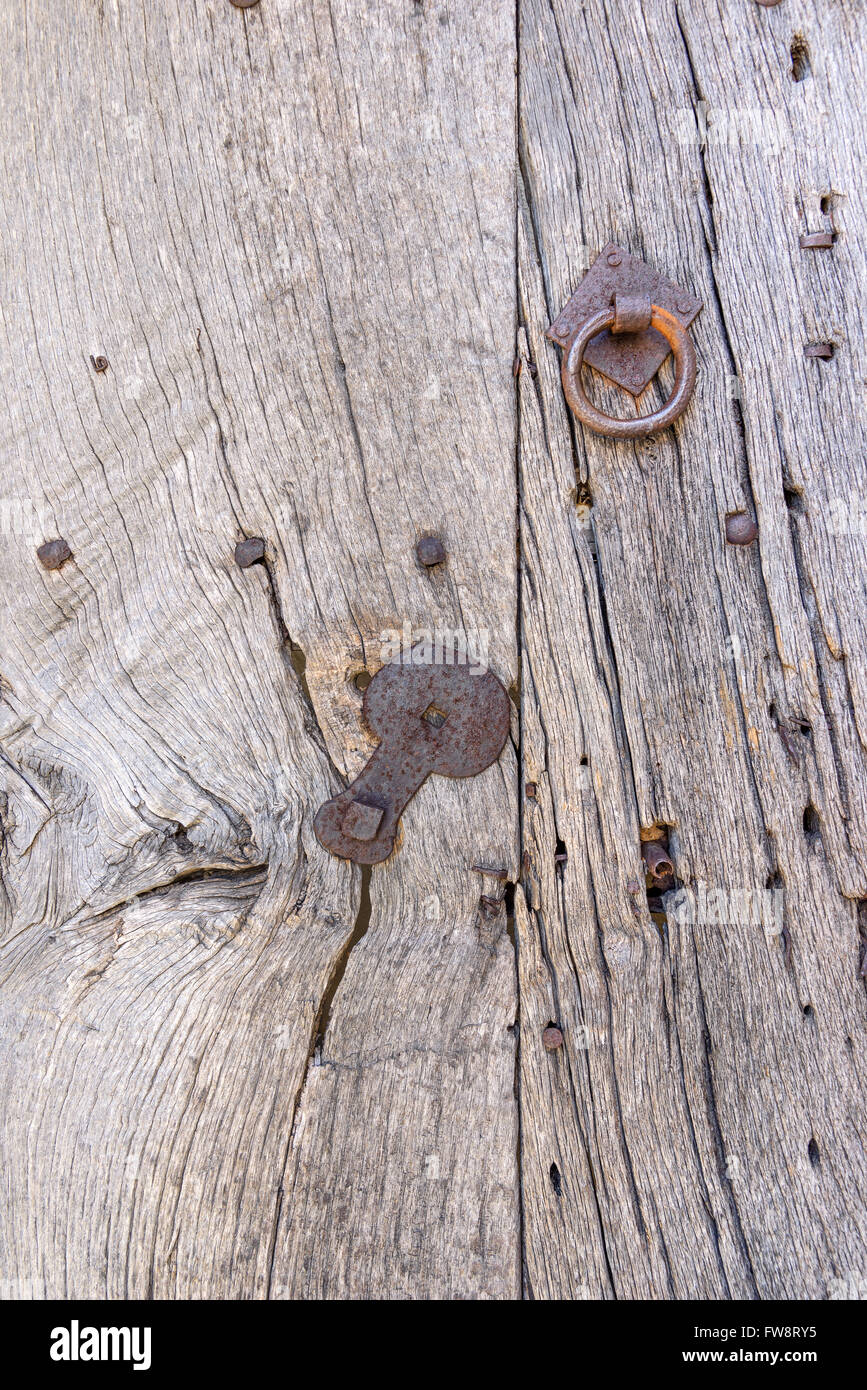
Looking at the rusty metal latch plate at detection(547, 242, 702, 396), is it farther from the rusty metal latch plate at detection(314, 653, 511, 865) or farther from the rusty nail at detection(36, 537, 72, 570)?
the rusty nail at detection(36, 537, 72, 570)

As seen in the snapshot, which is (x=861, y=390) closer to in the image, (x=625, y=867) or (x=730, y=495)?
(x=730, y=495)

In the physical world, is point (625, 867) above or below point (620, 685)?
below

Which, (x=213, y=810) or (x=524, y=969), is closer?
(x=524, y=969)

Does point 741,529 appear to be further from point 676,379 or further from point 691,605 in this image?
point 676,379

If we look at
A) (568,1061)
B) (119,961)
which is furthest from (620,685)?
(119,961)

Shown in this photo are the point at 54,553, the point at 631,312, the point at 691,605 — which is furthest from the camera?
the point at 54,553

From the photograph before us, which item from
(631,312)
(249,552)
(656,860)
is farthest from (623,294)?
(656,860)

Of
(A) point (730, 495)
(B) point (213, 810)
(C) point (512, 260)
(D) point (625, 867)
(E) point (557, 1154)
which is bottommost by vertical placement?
(E) point (557, 1154)
